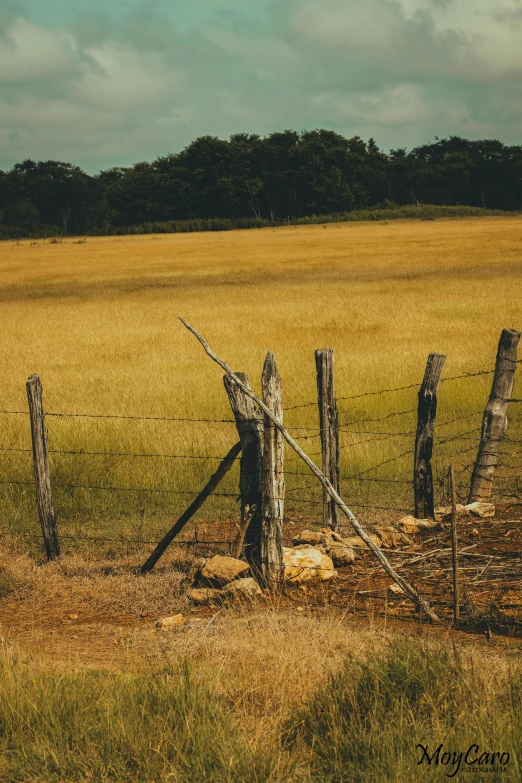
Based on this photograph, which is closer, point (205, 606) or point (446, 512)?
point (205, 606)

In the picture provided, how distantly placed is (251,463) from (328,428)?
158cm

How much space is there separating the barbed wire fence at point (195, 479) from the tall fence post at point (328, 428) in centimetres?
12

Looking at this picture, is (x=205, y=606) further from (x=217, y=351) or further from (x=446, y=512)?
(x=217, y=351)

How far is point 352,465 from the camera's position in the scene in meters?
10.8

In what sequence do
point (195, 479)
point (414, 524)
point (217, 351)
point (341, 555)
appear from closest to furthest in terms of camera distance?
point (341, 555)
point (414, 524)
point (195, 479)
point (217, 351)

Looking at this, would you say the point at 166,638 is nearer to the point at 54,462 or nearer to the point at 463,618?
the point at 463,618

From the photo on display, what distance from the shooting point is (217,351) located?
18734mm

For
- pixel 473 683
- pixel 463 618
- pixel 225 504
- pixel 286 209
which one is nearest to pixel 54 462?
pixel 225 504

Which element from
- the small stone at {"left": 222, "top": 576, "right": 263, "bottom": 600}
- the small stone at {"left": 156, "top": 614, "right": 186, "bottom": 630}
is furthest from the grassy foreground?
the small stone at {"left": 222, "top": 576, "right": 263, "bottom": 600}

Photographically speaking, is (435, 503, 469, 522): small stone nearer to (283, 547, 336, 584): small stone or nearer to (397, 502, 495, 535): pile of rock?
(397, 502, 495, 535): pile of rock

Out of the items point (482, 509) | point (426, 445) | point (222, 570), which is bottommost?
point (482, 509)

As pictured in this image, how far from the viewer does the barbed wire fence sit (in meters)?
8.79

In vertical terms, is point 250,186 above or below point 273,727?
above

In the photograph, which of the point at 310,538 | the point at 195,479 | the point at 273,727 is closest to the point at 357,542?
the point at 310,538
